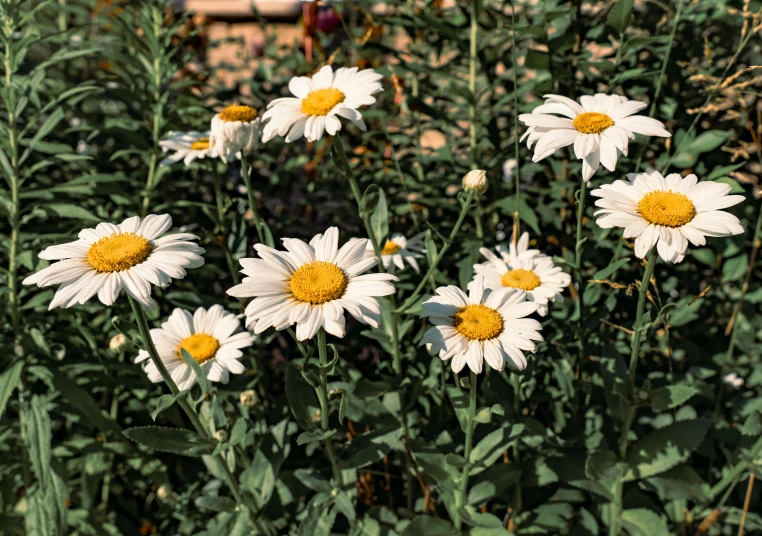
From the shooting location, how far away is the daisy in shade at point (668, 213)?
1.31 m

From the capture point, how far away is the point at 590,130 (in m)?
1.41

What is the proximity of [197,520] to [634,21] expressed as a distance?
7.33 ft

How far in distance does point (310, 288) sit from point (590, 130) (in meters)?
0.70

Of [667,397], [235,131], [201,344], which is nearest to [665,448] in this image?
[667,397]

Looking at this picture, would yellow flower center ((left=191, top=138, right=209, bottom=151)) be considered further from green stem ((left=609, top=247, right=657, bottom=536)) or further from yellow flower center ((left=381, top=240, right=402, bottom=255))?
green stem ((left=609, top=247, right=657, bottom=536))

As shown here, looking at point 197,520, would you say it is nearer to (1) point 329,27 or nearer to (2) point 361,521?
(2) point 361,521

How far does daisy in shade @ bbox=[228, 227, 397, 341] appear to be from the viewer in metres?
1.21

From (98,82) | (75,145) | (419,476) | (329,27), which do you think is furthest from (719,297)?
(75,145)

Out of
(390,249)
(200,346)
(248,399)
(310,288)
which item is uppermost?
(310,288)

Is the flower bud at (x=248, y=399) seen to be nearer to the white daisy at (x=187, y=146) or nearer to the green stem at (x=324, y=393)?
the green stem at (x=324, y=393)

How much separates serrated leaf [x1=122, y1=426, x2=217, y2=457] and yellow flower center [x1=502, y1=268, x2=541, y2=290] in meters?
0.83

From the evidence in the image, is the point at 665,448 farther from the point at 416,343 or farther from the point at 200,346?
the point at 200,346

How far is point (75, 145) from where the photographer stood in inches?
99.0

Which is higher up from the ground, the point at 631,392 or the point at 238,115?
the point at 238,115
